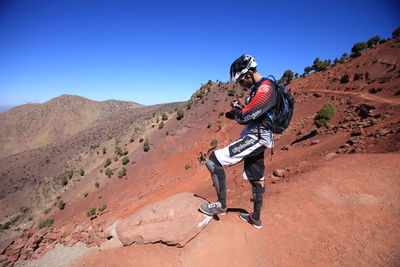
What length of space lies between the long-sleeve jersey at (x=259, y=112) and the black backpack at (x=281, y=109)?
109mm

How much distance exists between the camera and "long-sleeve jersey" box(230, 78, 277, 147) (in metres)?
2.92

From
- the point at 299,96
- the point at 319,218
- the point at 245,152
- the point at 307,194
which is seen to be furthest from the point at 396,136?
the point at 299,96

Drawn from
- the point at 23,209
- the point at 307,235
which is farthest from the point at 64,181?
the point at 307,235

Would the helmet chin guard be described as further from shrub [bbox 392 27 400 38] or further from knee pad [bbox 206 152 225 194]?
shrub [bbox 392 27 400 38]

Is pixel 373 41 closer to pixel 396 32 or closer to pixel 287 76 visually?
pixel 396 32

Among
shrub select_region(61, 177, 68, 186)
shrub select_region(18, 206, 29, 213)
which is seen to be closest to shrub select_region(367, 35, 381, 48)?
shrub select_region(61, 177, 68, 186)

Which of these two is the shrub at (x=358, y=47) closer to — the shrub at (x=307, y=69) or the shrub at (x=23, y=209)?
the shrub at (x=307, y=69)

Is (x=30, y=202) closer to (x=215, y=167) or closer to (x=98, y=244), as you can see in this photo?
(x=98, y=244)

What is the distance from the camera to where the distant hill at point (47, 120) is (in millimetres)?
82000

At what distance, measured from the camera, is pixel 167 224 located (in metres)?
4.01

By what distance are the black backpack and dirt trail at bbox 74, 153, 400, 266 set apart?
1.98 meters

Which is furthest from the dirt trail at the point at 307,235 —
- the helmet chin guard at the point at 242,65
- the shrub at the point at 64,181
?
the shrub at the point at 64,181

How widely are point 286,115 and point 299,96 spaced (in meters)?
24.9

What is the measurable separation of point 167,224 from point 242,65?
331 centimetres
